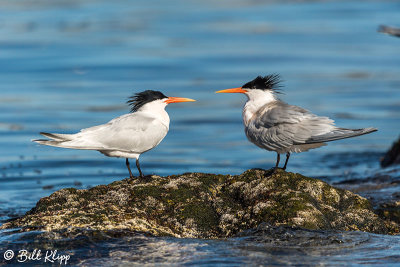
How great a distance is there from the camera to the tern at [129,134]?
20.4 ft

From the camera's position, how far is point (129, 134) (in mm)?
6410

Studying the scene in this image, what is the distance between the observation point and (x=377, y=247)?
199 inches

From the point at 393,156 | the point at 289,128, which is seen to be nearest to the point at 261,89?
the point at 289,128

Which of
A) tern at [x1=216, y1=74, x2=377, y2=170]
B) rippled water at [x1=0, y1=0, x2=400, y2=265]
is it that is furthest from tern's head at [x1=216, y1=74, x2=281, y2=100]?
rippled water at [x1=0, y1=0, x2=400, y2=265]

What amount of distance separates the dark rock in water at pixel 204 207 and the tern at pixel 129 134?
560 millimetres

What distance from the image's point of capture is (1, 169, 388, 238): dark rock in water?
16.8 feet

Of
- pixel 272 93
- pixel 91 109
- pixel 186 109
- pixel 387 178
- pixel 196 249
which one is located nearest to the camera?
pixel 196 249

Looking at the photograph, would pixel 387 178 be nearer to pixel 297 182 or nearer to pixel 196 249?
pixel 297 182

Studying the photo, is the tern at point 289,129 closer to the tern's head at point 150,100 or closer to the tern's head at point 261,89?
the tern's head at point 261,89

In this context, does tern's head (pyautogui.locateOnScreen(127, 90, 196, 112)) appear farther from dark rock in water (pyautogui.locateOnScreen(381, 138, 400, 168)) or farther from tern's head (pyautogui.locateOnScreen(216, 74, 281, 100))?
dark rock in water (pyautogui.locateOnScreen(381, 138, 400, 168))

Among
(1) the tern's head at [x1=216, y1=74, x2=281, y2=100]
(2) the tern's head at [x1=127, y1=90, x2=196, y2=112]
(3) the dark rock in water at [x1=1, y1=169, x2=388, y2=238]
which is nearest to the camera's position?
(3) the dark rock in water at [x1=1, y1=169, x2=388, y2=238]

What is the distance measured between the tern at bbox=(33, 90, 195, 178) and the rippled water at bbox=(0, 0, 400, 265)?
142 centimetres

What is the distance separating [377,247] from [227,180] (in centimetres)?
145

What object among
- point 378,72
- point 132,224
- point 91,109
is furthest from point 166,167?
point 378,72
